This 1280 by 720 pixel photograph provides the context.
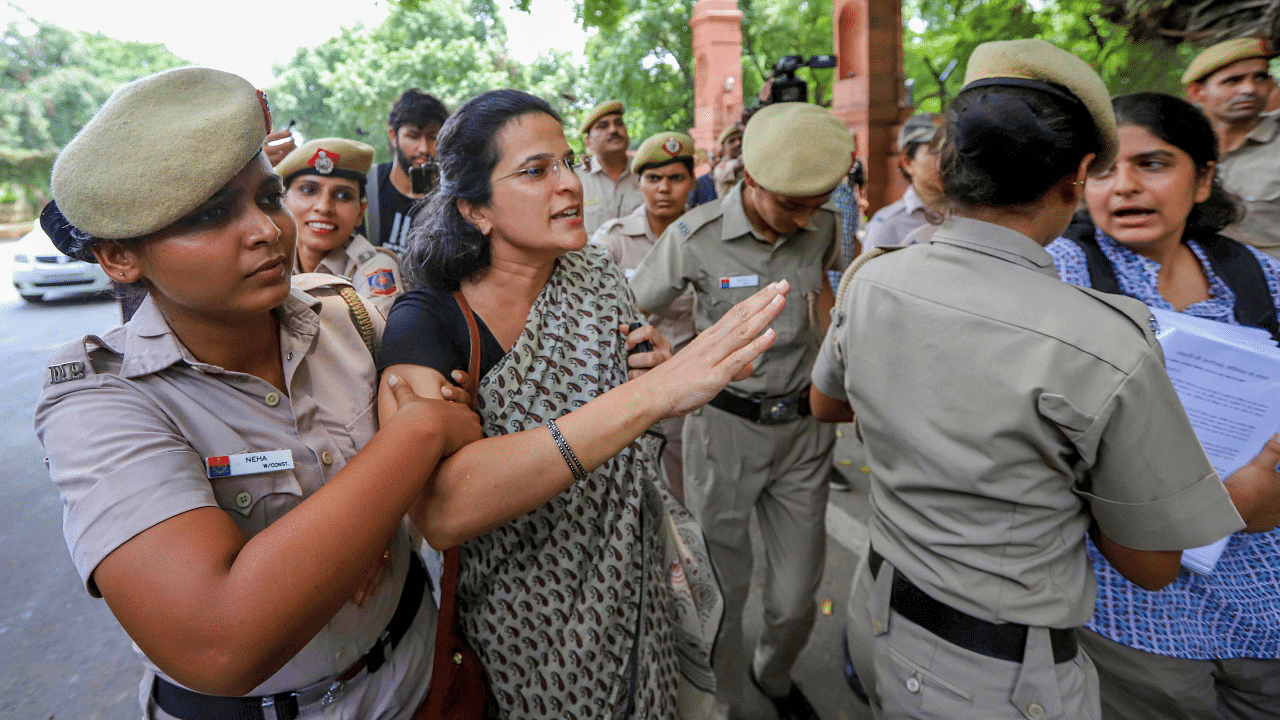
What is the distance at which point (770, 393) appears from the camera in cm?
287

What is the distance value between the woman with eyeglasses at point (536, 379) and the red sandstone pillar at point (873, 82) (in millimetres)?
8242

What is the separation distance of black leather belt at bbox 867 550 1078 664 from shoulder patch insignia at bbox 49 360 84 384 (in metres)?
1.71

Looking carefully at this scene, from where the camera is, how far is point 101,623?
139 inches

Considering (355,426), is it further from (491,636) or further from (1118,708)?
(1118,708)

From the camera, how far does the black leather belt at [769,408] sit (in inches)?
112

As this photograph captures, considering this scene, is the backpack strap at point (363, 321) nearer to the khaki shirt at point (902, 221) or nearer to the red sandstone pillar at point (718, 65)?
Result: the khaki shirt at point (902, 221)

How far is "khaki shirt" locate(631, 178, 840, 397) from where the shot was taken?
2943 mm

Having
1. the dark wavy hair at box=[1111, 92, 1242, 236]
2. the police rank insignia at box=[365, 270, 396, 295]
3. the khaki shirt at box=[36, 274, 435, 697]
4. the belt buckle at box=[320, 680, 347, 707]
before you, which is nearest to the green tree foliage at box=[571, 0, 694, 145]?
the police rank insignia at box=[365, 270, 396, 295]

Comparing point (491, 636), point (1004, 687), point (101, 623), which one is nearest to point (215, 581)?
point (491, 636)

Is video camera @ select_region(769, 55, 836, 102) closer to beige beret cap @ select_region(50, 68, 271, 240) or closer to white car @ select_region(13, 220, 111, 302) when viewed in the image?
beige beret cap @ select_region(50, 68, 271, 240)

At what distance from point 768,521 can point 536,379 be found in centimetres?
180

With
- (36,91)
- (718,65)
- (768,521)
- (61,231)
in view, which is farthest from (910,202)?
(36,91)

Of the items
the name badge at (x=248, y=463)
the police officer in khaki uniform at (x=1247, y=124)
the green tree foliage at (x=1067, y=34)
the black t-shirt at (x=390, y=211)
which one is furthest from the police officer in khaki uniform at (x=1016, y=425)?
the green tree foliage at (x=1067, y=34)

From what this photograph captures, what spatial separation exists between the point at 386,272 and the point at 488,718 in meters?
1.82
